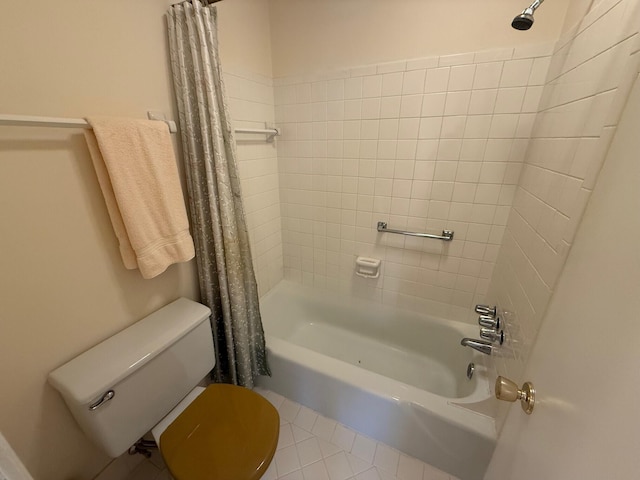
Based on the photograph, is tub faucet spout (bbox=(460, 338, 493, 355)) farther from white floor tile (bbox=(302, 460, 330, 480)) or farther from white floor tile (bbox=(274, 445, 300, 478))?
white floor tile (bbox=(274, 445, 300, 478))

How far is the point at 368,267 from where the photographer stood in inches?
69.8

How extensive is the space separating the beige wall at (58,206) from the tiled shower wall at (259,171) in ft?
1.56

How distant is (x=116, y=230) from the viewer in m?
0.92

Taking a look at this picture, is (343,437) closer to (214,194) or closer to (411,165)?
(214,194)

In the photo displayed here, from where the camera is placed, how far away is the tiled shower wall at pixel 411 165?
1.29 metres

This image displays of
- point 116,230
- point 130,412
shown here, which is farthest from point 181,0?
point 130,412

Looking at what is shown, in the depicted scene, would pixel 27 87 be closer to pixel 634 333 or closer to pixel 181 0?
pixel 181 0

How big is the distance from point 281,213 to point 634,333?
1818mm

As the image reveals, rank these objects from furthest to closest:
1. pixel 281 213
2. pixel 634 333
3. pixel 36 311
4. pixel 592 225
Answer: pixel 281 213 < pixel 36 311 < pixel 592 225 < pixel 634 333

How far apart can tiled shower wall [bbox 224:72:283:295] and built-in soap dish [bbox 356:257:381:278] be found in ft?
2.21

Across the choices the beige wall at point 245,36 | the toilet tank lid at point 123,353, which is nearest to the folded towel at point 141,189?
the toilet tank lid at point 123,353

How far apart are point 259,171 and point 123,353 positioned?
119 centimetres

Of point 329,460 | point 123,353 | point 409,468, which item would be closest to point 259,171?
point 123,353

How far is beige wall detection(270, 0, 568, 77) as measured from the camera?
1173mm
